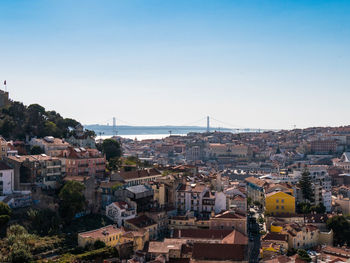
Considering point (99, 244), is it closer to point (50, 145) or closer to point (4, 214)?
point (4, 214)

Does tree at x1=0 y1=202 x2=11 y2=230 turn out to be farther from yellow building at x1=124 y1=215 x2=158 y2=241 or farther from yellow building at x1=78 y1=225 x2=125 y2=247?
yellow building at x1=124 y1=215 x2=158 y2=241

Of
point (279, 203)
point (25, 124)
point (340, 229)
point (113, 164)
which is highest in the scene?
point (25, 124)

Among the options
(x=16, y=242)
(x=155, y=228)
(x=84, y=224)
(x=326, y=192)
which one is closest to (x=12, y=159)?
(x=84, y=224)

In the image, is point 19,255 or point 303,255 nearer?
point 19,255

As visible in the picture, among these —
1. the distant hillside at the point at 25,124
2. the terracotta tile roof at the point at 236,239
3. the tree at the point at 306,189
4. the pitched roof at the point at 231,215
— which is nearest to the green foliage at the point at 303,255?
the terracotta tile roof at the point at 236,239

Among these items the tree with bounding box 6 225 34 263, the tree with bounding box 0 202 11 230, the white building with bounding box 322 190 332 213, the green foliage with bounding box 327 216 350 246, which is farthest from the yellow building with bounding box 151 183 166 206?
the white building with bounding box 322 190 332 213

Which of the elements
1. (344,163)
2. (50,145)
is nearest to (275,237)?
(50,145)
